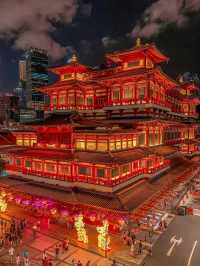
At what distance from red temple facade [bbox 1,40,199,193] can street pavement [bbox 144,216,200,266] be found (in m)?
6.61

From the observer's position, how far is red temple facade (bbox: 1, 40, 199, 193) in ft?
79.2

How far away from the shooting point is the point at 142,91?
28.1 metres

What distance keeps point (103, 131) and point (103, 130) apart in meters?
0.19

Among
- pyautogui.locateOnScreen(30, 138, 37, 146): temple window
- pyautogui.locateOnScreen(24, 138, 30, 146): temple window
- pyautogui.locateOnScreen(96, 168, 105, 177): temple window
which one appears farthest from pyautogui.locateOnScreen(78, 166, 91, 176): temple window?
pyautogui.locateOnScreen(24, 138, 30, 146): temple window

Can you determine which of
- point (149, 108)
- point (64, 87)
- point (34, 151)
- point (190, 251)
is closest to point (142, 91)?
point (149, 108)

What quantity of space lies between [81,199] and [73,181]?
3213 millimetres

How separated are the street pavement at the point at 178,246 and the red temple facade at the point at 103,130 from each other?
661cm

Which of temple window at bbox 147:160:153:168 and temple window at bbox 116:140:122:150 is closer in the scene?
temple window at bbox 116:140:122:150

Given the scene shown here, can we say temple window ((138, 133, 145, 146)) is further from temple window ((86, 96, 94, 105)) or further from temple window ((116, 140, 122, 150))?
temple window ((86, 96, 94, 105))

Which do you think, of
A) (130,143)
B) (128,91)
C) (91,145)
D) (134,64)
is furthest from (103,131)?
(134,64)

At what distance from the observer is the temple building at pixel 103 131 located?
2411 centimetres

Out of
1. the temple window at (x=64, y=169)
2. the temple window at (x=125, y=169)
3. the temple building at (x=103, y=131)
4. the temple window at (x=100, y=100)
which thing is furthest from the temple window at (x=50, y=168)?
the temple window at (x=100, y=100)

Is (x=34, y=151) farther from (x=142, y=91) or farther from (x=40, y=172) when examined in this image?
(x=142, y=91)

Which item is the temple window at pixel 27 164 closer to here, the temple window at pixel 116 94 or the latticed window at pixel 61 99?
the latticed window at pixel 61 99
